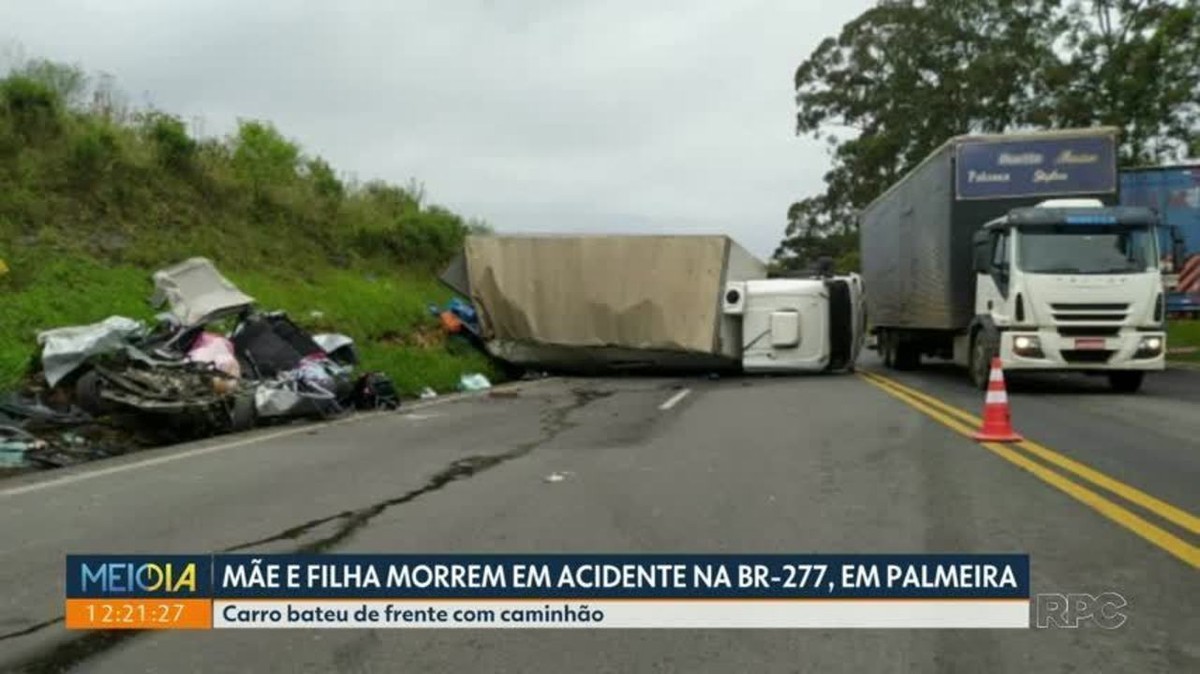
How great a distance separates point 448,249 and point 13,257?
46.9ft

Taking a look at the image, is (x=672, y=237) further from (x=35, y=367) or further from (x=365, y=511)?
(x=365, y=511)

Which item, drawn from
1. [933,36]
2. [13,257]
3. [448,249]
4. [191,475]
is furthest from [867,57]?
[191,475]

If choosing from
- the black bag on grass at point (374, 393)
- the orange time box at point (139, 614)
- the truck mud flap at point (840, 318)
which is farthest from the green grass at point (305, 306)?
the orange time box at point (139, 614)

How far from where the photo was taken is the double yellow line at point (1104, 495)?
5.88 meters

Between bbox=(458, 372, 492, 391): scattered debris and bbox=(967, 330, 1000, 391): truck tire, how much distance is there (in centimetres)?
803

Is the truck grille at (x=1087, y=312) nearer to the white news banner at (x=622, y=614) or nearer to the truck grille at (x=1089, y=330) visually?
the truck grille at (x=1089, y=330)

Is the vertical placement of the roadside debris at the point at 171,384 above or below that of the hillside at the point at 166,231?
below

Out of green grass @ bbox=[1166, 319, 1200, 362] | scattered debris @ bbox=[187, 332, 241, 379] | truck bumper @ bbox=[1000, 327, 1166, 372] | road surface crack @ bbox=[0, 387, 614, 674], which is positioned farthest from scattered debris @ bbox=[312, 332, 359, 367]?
green grass @ bbox=[1166, 319, 1200, 362]

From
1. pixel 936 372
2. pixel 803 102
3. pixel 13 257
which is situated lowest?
pixel 936 372

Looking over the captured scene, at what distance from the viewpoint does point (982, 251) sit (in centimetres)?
1616

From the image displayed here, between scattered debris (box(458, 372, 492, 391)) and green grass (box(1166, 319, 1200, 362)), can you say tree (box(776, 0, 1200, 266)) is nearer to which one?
green grass (box(1166, 319, 1200, 362))

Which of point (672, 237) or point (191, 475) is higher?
point (672, 237)

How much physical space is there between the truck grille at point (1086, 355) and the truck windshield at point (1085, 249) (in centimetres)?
112

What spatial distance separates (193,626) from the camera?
4555mm
